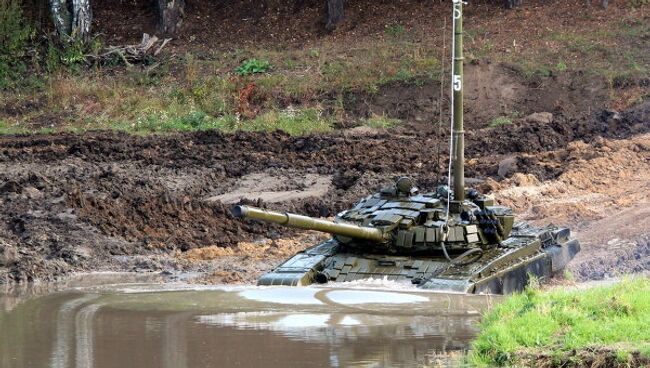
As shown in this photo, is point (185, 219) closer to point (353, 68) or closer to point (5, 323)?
point (5, 323)

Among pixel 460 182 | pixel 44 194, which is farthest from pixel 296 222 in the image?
pixel 44 194

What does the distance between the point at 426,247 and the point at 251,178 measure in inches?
414

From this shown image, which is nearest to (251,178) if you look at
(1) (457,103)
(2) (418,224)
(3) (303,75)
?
(3) (303,75)

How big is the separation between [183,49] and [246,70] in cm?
356

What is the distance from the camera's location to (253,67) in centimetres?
3497

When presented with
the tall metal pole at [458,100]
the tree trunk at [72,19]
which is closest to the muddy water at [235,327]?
the tall metal pole at [458,100]

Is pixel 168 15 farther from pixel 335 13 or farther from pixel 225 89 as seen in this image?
pixel 225 89

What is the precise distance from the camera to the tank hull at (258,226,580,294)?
15.6 metres

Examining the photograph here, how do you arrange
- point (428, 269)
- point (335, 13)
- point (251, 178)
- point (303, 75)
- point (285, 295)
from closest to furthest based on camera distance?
point (285, 295), point (428, 269), point (251, 178), point (303, 75), point (335, 13)

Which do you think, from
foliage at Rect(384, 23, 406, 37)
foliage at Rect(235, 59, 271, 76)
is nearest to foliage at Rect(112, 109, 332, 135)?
foliage at Rect(235, 59, 271, 76)

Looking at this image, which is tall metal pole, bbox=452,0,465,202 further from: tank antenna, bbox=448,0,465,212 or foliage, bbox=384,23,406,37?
foliage, bbox=384,23,406,37

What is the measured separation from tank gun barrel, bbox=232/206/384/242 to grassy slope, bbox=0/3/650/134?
15200 millimetres

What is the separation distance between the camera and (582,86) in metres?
32.4

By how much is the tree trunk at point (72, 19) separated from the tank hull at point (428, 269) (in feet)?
69.8
